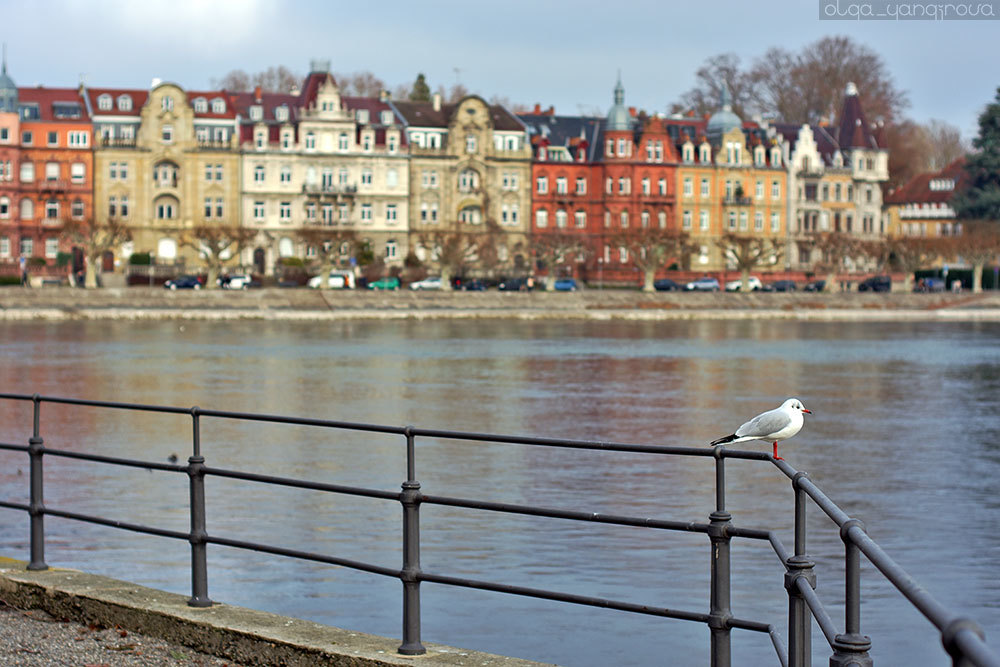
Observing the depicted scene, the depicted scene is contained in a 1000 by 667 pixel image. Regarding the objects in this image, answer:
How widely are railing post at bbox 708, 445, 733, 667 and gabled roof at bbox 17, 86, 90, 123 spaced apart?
327 ft

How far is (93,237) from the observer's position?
283 ft

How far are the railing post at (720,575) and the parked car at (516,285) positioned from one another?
8994 centimetres

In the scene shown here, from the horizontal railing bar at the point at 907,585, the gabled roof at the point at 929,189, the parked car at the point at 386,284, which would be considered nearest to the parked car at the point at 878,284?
the parked car at the point at 386,284

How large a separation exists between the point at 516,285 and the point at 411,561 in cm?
9064

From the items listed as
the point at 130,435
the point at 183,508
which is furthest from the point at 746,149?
the point at 183,508

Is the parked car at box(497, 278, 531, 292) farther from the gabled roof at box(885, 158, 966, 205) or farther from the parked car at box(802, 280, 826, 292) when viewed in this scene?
the gabled roof at box(885, 158, 966, 205)

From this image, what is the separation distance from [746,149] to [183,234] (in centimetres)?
4430

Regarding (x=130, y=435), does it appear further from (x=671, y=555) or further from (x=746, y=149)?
(x=746, y=149)

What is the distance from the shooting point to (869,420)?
115ft

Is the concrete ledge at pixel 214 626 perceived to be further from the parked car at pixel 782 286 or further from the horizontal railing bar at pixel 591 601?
the parked car at pixel 782 286

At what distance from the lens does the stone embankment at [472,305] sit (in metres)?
82.6

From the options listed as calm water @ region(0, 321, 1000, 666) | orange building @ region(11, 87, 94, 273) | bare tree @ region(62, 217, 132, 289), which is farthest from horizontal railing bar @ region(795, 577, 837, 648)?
orange building @ region(11, 87, 94, 273)

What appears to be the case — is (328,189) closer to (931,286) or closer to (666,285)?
(666,285)

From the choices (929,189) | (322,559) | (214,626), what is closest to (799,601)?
(322,559)
